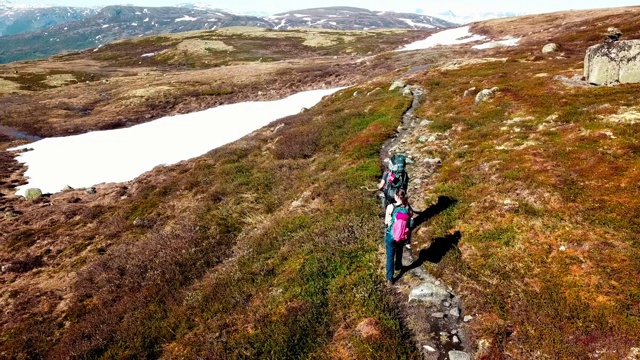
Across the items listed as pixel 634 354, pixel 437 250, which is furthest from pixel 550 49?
pixel 634 354

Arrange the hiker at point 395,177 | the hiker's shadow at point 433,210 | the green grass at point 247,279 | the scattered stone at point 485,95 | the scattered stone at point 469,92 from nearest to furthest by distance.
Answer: the green grass at point 247,279 → the hiker at point 395,177 → the hiker's shadow at point 433,210 → the scattered stone at point 485,95 → the scattered stone at point 469,92

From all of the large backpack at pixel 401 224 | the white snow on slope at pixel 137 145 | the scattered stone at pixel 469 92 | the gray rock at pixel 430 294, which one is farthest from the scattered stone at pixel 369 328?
the white snow on slope at pixel 137 145

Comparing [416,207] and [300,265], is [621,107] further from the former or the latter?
[300,265]

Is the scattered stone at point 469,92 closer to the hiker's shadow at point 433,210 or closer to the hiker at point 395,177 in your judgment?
the hiker's shadow at point 433,210

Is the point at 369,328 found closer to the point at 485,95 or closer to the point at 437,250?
the point at 437,250

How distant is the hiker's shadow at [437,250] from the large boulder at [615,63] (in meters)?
26.9

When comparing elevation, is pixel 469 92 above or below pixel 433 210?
above

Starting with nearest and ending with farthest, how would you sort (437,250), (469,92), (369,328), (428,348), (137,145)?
(428,348)
(369,328)
(437,250)
(469,92)
(137,145)

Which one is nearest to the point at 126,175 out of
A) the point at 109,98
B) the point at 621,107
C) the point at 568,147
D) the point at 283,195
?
the point at 283,195

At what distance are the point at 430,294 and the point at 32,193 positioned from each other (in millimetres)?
41899

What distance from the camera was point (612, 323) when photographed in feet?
31.8

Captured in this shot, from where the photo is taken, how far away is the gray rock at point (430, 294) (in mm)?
12055

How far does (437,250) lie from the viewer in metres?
14.6

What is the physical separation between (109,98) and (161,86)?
40.3 feet
